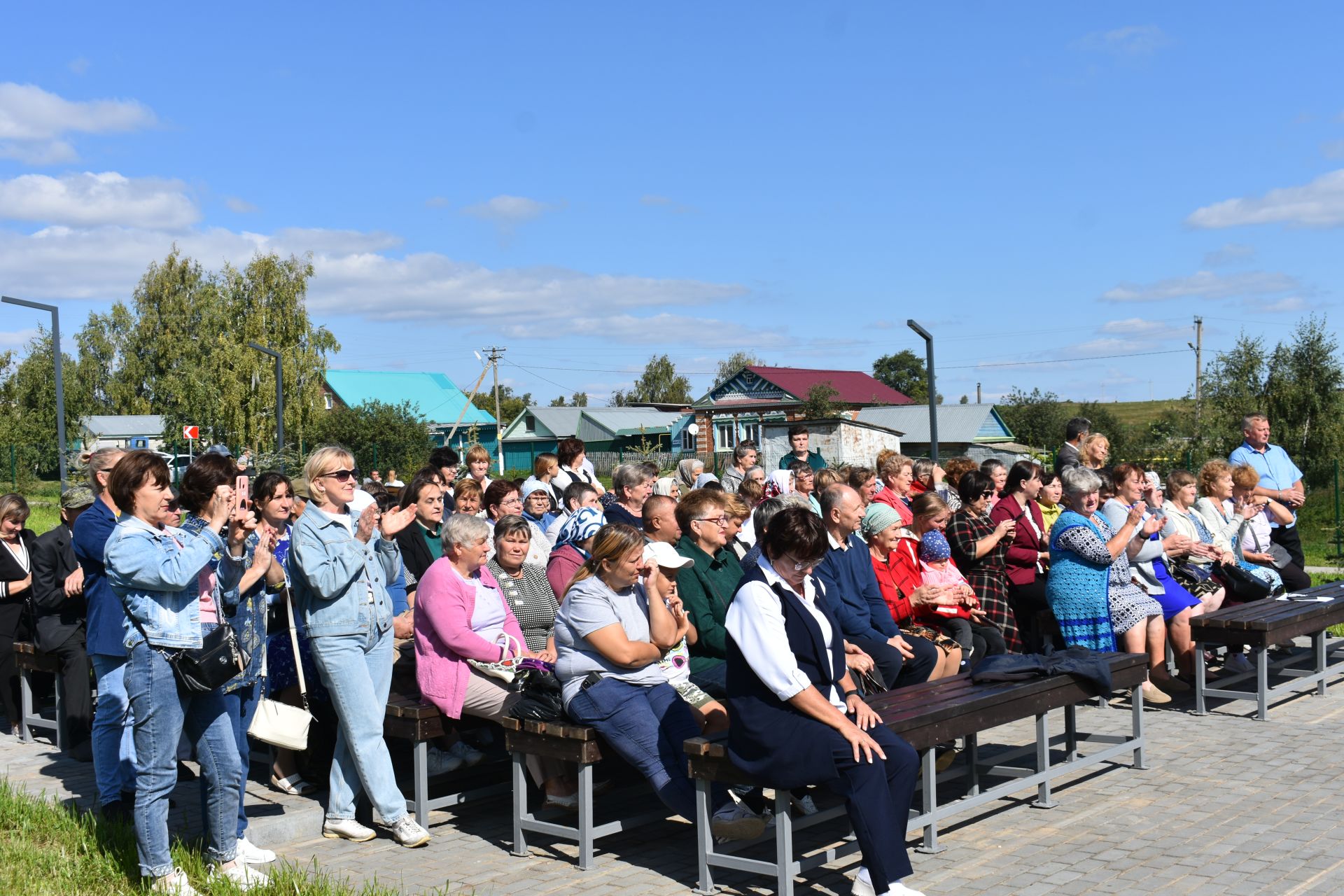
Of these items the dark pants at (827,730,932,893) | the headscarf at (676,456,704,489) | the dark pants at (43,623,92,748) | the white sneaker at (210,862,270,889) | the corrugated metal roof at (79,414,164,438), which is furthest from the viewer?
the corrugated metal roof at (79,414,164,438)

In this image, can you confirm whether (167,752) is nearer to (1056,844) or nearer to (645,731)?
(645,731)

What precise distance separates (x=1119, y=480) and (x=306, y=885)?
626cm

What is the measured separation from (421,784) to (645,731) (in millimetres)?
1292

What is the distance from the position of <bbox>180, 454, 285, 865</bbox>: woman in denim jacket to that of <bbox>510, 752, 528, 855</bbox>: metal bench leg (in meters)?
1.07

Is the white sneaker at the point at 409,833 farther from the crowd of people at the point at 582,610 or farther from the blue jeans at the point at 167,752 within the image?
the blue jeans at the point at 167,752

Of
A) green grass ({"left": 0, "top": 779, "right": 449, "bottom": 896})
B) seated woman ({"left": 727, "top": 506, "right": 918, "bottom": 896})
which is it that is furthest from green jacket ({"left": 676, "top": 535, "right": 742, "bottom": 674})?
green grass ({"left": 0, "top": 779, "right": 449, "bottom": 896})

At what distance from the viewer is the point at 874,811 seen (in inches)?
182

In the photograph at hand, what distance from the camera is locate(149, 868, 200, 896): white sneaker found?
4.78 meters

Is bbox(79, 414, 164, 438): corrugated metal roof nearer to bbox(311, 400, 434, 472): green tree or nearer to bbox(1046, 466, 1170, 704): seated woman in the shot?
bbox(311, 400, 434, 472): green tree

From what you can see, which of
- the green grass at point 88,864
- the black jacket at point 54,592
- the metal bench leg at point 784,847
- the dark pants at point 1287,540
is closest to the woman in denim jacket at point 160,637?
the green grass at point 88,864

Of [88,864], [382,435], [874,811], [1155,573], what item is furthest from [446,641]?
[382,435]

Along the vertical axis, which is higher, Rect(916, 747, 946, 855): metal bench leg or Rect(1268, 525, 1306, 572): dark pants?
Rect(1268, 525, 1306, 572): dark pants

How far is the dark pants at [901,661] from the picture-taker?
6730 mm

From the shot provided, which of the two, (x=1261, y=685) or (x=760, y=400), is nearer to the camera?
(x=1261, y=685)
